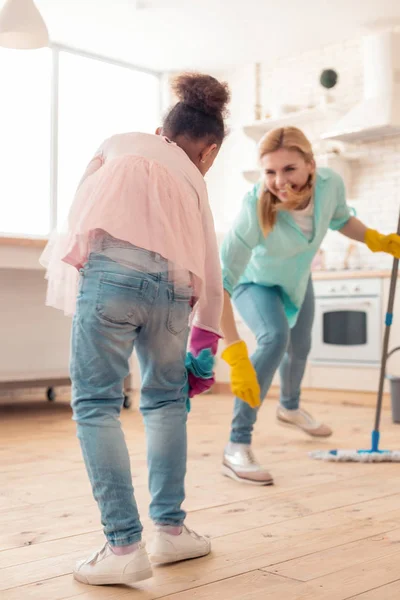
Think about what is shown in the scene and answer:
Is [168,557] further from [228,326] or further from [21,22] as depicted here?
[21,22]

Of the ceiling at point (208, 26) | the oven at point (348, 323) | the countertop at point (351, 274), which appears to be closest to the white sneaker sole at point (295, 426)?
the oven at point (348, 323)

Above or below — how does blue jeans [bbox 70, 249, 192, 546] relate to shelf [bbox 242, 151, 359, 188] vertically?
below

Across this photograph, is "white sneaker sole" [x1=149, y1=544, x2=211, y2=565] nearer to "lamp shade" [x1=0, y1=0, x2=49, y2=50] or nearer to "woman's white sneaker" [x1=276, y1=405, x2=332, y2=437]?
"woman's white sneaker" [x1=276, y1=405, x2=332, y2=437]

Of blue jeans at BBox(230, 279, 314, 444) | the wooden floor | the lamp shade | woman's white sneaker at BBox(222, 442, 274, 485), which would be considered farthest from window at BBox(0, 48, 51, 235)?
woman's white sneaker at BBox(222, 442, 274, 485)

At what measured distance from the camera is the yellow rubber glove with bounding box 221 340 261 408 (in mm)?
2271

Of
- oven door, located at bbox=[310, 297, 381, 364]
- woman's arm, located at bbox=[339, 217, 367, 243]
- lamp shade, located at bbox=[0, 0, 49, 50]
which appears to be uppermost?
lamp shade, located at bbox=[0, 0, 49, 50]

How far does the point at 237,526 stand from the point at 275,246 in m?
1.06

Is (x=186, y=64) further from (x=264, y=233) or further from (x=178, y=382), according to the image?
(x=178, y=382)

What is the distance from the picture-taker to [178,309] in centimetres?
158

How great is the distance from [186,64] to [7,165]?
1.90 meters

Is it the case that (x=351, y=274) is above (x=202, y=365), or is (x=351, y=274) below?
above

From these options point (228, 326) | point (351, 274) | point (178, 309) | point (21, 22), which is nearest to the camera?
point (178, 309)

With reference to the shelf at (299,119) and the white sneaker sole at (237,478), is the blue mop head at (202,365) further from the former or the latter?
the shelf at (299,119)

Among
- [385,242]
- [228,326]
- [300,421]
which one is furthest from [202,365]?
[300,421]
